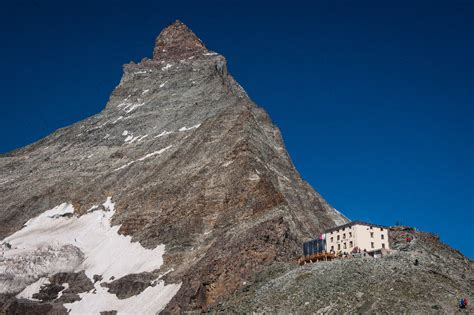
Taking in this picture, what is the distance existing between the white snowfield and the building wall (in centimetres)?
1825

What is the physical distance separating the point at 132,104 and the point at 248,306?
3803 inches

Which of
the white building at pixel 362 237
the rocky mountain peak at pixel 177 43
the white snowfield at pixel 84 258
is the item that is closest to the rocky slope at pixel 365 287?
the white building at pixel 362 237

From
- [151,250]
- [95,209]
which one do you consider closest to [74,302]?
[151,250]

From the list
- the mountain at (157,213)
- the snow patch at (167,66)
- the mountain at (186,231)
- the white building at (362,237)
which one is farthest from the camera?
the snow patch at (167,66)

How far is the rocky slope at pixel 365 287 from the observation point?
40.1 metres

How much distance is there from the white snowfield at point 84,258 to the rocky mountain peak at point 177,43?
8690 centimetres

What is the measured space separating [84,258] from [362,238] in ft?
129

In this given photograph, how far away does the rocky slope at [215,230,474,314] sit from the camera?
40.1m

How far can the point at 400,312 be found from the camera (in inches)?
1515

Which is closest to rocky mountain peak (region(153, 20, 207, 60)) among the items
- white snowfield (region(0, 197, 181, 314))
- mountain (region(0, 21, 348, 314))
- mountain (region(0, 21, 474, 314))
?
mountain (region(0, 21, 474, 314))

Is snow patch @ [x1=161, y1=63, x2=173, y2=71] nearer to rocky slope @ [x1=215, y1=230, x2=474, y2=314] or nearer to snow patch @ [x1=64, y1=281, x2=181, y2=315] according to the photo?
snow patch @ [x1=64, y1=281, x2=181, y2=315]

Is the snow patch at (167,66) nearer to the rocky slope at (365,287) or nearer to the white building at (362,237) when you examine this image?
the white building at (362,237)

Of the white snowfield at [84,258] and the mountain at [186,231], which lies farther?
the white snowfield at [84,258]

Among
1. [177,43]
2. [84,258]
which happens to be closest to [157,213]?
[84,258]
